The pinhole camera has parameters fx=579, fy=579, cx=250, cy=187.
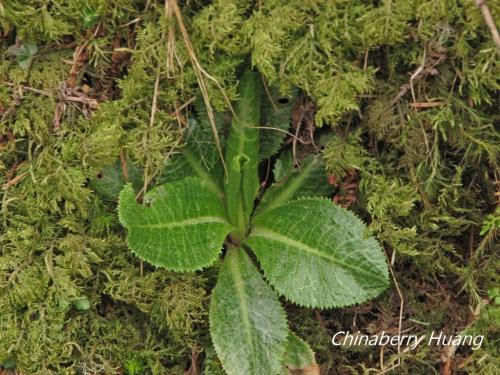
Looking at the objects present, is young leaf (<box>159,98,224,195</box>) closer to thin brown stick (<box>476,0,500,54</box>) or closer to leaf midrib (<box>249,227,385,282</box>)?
leaf midrib (<box>249,227,385,282</box>)

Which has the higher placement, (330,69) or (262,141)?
(330,69)

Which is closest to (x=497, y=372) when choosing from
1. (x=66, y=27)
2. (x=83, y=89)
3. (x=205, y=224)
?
(x=205, y=224)

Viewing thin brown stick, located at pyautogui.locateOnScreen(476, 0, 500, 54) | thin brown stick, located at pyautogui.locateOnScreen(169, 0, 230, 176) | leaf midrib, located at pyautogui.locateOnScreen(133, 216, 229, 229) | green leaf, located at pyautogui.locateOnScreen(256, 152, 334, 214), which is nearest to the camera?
thin brown stick, located at pyautogui.locateOnScreen(476, 0, 500, 54)

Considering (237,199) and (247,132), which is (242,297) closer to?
(237,199)

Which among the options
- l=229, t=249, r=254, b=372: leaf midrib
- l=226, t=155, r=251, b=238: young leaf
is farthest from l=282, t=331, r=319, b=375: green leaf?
l=226, t=155, r=251, b=238: young leaf

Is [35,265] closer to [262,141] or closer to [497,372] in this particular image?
[262,141]

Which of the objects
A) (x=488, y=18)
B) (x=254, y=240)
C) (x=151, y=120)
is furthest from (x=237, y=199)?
(x=488, y=18)
